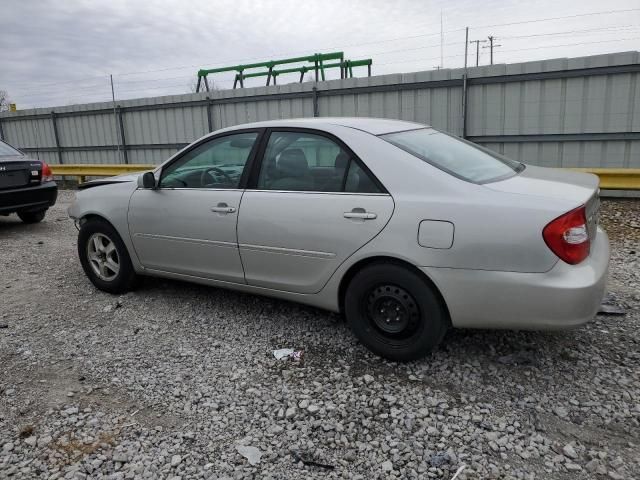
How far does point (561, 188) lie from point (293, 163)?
1.78 meters

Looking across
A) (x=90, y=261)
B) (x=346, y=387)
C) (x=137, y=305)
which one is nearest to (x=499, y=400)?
(x=346, y=387)

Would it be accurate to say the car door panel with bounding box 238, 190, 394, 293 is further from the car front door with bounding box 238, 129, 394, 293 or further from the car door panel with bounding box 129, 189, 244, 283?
the car door panel with bounding box 129, 189, 244, 283

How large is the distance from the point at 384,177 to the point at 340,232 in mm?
446

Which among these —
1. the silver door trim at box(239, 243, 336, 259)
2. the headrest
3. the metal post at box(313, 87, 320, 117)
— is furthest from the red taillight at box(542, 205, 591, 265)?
the metal post at box(313, 87, 320, 117)

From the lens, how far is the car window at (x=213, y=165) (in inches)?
156

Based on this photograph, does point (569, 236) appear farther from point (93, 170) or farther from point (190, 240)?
point (93, 170)

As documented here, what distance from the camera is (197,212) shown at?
4.05 meters

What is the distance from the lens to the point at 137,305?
4602 millimetres

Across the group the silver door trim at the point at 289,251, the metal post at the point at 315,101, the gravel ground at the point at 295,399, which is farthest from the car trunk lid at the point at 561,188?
the metal post at the point at 315,101

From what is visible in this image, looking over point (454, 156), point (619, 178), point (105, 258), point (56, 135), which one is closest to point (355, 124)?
point (454, 156)

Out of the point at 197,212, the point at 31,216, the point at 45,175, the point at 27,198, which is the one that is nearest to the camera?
the point at 197,212

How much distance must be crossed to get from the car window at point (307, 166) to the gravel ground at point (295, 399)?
44.6 inches

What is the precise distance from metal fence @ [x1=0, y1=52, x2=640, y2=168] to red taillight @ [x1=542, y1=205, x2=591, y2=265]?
7063 mm

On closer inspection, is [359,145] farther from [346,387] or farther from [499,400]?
[499,400]
